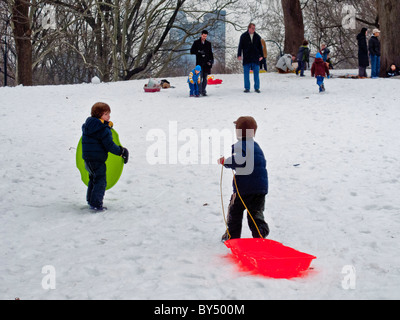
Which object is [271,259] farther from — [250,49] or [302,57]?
[302,57]

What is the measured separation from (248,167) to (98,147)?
80.1 inches

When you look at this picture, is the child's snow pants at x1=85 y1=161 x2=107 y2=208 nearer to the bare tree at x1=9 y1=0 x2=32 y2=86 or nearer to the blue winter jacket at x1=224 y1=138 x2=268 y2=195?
the blue winter jacket at x1=224 y1=138 x2=268 y2=195

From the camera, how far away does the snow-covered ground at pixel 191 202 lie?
3.79 m

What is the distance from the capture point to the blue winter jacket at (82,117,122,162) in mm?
5641

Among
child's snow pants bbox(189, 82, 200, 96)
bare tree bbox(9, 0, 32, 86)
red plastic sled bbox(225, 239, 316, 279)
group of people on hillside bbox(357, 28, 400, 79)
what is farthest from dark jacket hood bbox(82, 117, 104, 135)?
bare tree bbox(9, 0, 32, 86)

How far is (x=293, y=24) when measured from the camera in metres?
20.5

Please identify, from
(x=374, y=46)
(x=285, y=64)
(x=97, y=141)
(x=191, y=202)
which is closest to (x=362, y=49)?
(x=374, y=46)

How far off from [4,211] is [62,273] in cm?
224

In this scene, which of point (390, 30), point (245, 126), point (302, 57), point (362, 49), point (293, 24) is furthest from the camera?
point (293, 24)

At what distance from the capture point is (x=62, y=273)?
3963 mm

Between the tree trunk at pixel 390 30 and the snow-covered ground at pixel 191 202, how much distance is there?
401 centimetres

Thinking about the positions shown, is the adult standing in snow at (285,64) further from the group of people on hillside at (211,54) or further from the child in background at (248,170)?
the child in background at (248,170)
